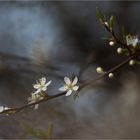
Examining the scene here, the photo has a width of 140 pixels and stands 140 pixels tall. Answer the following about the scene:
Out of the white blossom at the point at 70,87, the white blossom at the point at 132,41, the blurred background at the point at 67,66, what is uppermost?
the blurred background at the point at 67,66

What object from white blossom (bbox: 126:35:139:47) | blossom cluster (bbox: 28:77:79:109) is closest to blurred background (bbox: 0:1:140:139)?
blossom cluster (bbox: 28:77:79:109)

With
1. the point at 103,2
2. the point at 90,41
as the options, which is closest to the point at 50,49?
the point at 90,41

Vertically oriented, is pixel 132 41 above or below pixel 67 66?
below

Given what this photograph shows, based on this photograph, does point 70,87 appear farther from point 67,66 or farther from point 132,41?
point 67,66

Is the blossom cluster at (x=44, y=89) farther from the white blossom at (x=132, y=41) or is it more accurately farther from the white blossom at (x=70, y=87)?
the white blossom at (x=132, y=41)

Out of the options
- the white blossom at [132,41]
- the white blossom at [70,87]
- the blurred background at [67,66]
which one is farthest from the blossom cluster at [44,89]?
the blurred background at [67,66]

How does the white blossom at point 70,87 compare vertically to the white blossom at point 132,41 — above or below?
below

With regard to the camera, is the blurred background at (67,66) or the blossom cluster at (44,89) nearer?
the blossom cluster at (44,89)

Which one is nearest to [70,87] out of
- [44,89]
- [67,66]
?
[44,89]

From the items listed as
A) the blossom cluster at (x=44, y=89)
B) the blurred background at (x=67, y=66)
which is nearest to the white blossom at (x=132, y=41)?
the blossom cluster at (x=44, y=89)

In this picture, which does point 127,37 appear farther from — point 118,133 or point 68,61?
point 68,61
